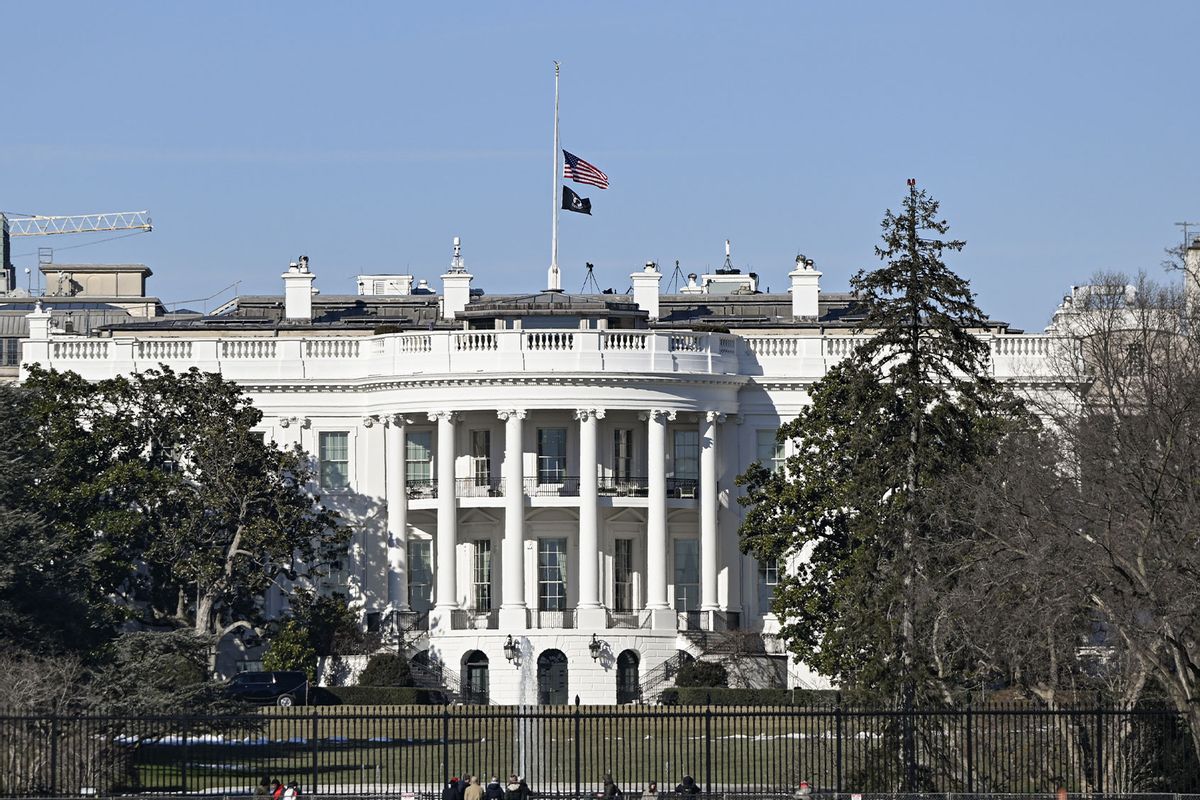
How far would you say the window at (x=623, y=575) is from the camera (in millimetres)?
101938

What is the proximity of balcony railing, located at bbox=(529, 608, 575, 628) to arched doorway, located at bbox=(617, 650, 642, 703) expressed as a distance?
201 cm

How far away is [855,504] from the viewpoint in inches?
2980

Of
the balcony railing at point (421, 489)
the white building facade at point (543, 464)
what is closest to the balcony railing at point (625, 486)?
the white building facade at point (543, 464)

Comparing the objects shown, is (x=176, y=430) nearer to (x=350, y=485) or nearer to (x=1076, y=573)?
(x=350, y=485)

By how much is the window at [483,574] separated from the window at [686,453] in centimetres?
681

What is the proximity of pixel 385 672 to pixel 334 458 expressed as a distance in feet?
40.0

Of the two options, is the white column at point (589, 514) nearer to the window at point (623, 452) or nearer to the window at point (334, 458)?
the window at point (623, 452)

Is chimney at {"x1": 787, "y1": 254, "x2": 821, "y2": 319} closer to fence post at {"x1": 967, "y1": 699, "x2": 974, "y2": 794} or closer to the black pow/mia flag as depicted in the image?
the black pow/mia flag

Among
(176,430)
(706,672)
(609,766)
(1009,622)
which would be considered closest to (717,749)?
(609,766)

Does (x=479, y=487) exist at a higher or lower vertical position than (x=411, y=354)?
lower

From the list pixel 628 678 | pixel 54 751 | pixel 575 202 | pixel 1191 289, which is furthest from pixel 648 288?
pixel 54 751

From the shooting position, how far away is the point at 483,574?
337 ft

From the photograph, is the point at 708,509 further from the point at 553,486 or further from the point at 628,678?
the point at 628,678

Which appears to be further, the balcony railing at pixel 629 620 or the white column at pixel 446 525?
the white column at pixel 446 525
